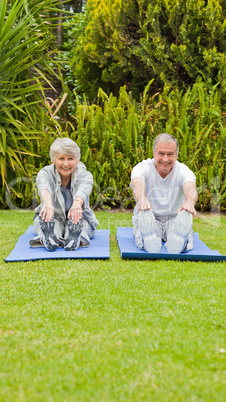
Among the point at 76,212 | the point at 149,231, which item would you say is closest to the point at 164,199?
the point at 149,231

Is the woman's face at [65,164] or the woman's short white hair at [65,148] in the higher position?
the woman's short white hair at [65,148]

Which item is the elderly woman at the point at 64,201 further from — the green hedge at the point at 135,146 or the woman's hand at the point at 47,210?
the green hedge at the point at 135,146

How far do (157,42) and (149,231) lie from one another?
15.6 ft

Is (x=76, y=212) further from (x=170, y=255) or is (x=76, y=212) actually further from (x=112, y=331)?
(x=112, y=331)

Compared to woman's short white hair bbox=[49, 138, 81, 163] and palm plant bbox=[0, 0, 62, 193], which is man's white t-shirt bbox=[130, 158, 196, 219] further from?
palm plant bbox=[0, 0, 62, 193]

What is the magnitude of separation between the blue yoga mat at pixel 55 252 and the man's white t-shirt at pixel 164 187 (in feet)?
2.13

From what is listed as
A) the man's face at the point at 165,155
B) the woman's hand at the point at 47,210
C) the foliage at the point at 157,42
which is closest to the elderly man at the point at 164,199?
the man's face at the point at 165,155

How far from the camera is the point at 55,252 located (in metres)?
3.68

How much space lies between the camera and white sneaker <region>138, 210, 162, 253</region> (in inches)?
142

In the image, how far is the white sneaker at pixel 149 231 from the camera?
361 cm

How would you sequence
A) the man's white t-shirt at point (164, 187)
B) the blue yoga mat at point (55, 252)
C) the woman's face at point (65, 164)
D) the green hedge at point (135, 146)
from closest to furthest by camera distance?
1. the blue yoga mat at point (55, 252)
2. the woman's face at point (65, 164)
3. the man's white t-shirt at point (164, 187)
4. the green hedge at point (135, 146)

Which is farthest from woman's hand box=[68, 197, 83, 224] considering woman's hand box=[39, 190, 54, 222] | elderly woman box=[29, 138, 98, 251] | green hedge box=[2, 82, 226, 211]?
green hedge box=[2, 82, 226, 211]

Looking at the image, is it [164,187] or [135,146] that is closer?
[164,187]

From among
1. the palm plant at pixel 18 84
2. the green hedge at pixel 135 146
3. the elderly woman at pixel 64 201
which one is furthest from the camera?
the green hedge at pixel 135 146
